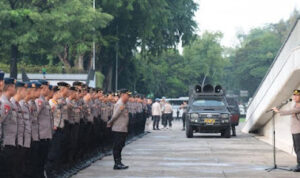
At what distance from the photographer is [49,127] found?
1298 centimetres

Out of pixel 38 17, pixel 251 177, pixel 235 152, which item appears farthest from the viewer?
pixel 38 17

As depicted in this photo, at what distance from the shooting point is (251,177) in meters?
15.5

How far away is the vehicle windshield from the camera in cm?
3391

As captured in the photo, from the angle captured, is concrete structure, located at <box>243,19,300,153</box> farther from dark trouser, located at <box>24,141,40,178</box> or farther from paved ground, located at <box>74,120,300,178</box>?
dark trouser, located at <box>24,141,40,178</box>

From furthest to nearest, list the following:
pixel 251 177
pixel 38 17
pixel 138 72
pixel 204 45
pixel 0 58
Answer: pixel 204 45 < pixel 138 72 < pixel 0 58 < pixel 38 17 < pixel 251 177

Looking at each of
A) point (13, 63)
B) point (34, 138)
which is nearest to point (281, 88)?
point (34, 138)

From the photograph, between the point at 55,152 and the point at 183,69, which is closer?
the point at 55,152

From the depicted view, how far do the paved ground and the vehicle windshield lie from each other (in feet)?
24.6

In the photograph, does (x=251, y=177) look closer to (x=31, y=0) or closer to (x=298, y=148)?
(x=298, y=148)

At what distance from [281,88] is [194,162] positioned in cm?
669

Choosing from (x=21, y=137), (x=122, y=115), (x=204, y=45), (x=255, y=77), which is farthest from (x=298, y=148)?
(x=204, y=45)

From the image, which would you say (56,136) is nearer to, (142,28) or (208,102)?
(208,102)

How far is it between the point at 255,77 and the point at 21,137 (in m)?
111

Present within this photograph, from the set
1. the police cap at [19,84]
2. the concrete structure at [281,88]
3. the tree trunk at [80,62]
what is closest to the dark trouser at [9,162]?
the police cap at [19,84]
